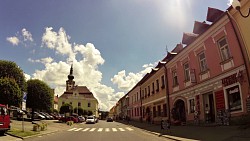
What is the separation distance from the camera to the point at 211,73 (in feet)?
62.6

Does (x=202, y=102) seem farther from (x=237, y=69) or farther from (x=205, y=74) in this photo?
(x=237, y=69)

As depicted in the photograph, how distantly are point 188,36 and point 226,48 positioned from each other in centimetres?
619

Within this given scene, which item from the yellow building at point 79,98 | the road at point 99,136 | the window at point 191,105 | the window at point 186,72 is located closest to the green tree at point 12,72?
the road at point 99,136

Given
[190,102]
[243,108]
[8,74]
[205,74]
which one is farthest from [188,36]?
[8,74]

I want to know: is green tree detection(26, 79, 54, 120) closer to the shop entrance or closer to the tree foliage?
the tree foliage

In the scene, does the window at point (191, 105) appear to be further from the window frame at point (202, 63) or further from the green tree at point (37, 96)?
the green tree at point (37, 96)

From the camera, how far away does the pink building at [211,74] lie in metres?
15.9

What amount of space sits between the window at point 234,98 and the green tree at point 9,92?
2748cm

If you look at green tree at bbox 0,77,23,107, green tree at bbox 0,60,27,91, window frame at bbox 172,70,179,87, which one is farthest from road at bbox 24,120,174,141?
green tree at bbox 0,60,27,91

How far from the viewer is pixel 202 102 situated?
68.1ft

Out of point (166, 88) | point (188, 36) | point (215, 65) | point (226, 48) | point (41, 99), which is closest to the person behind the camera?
point (226, 48)

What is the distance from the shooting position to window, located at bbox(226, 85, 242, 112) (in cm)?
1573

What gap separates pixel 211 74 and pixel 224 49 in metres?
2.40

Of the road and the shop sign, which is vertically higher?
the shop sign
